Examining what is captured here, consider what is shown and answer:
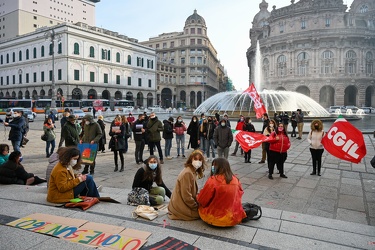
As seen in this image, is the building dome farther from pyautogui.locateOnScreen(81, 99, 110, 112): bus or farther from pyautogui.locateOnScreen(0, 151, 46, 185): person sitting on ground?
pyautogui.locateOnScreen(0, 151, 46, 185): person sitting on ground

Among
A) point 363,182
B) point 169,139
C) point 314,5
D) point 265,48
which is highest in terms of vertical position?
point 314,5

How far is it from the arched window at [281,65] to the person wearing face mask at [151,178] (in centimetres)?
5988

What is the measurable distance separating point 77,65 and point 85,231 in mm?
50718

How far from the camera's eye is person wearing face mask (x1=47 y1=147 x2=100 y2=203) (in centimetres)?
479

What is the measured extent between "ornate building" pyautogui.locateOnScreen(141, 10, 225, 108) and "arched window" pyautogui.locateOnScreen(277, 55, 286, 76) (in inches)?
806

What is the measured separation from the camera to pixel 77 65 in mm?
49625

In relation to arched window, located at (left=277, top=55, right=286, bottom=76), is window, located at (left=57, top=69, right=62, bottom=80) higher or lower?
lower

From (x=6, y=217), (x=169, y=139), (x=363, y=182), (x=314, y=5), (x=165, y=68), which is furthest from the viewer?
(x=165, y=68)

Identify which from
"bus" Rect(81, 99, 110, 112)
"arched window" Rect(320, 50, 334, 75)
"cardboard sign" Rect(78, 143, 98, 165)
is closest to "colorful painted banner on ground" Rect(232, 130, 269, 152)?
"cardboard sign" Rect(78, 143, 98, 165)

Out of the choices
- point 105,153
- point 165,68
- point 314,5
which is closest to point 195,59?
point 165,68

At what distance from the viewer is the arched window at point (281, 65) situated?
60044 mm

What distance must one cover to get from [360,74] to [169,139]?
57514 mm

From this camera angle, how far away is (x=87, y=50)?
5094 cm

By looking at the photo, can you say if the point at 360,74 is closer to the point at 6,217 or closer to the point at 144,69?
the point at 144,69
